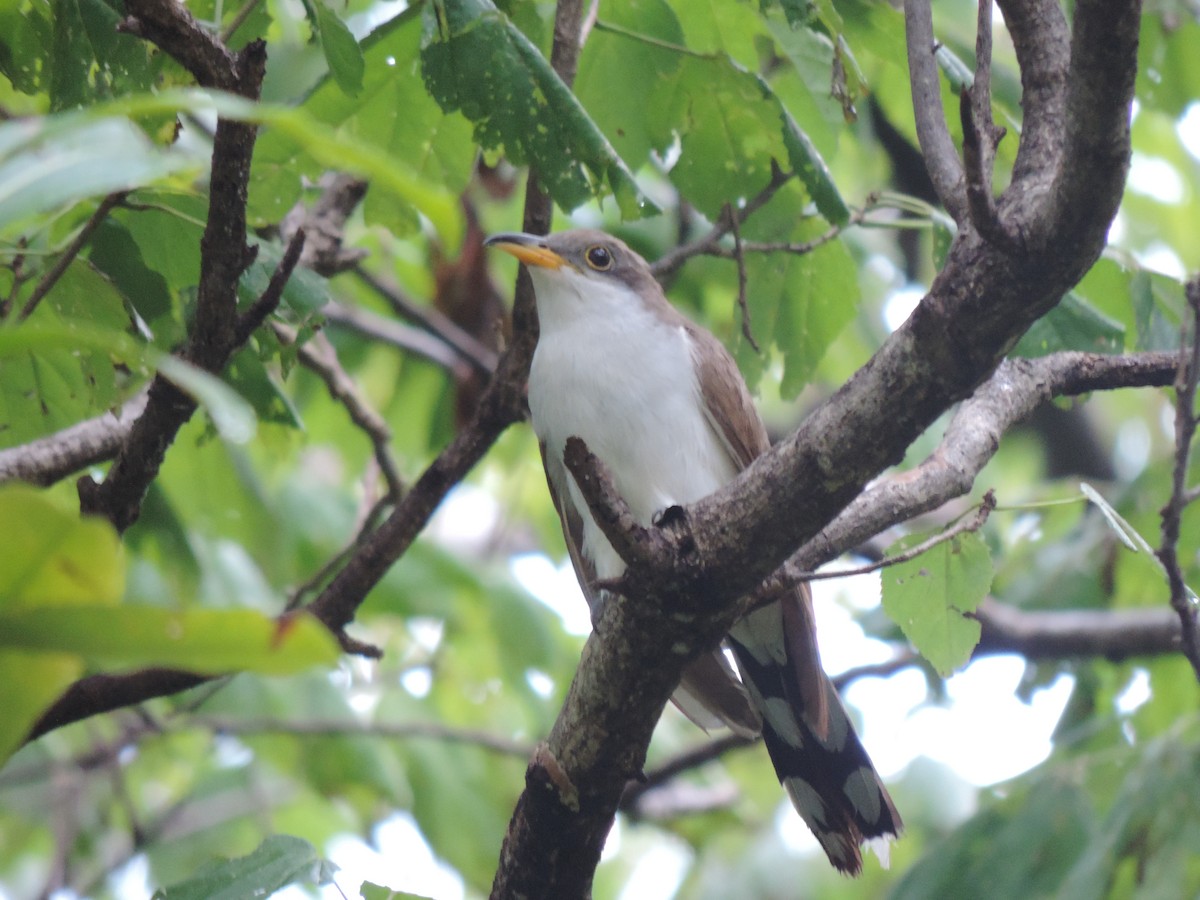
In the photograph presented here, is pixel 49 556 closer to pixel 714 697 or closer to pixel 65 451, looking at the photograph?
pixel 65 451

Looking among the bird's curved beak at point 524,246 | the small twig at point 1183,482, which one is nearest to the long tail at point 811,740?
the small twig at point 1183,482

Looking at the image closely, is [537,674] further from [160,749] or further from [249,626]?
[249,626]

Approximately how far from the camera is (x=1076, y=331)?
151 inches

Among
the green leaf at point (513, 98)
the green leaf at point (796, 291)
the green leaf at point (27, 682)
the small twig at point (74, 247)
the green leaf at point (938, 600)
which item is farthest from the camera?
the green leaf at point (796, 291)

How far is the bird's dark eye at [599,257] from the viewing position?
16.8 ft

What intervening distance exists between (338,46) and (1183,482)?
236cm

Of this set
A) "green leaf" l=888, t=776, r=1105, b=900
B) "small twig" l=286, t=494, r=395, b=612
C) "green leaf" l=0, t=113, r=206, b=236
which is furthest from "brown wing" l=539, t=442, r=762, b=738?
"green leaf" l=0, t=113, r=206, b=236

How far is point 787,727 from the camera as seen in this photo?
4648 millimetres

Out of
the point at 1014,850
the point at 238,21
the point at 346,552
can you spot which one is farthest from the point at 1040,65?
the point at 1014,850

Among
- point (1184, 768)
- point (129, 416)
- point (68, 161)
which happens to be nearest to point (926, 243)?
point (1184, 768)

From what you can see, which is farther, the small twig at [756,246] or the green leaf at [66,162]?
the small twig at [756,246]

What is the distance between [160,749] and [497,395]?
605 centimetres

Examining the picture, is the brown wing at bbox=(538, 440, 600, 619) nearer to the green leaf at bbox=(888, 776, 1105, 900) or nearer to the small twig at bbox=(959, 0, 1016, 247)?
the green leaf at bbox=(888, 776, 1105, 900)

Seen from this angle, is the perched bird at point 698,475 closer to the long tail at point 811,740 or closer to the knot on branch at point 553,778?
the long tail at point 811,740
